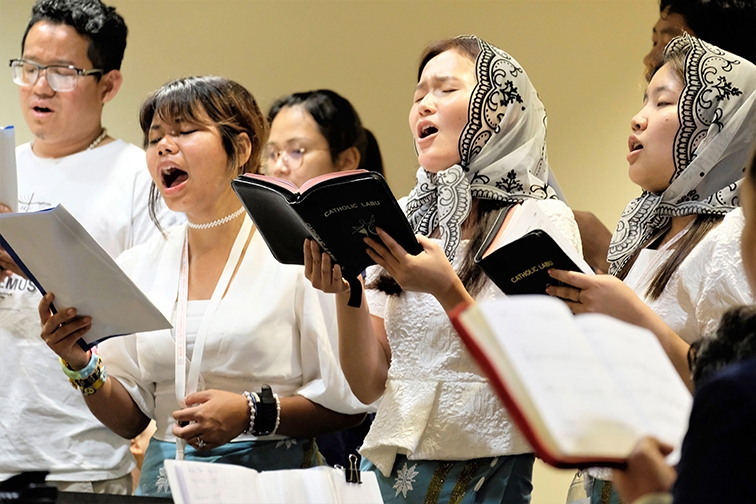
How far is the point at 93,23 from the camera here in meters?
2.81

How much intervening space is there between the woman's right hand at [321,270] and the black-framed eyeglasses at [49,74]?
1.39m

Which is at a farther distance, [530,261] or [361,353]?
[361,353]

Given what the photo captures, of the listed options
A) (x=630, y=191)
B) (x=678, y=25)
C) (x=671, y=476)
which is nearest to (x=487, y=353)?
(x=671, y=476)

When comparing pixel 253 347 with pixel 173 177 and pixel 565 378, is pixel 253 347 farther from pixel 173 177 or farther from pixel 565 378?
pixel 565 378

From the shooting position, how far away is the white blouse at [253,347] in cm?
208

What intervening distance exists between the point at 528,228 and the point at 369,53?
99.9 inches

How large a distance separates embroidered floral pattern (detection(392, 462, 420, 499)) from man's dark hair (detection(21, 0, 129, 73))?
178 cm

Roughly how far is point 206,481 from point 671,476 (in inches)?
33.8

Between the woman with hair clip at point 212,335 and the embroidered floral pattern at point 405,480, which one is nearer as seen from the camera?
the embroidered floral pattern at point 405,480

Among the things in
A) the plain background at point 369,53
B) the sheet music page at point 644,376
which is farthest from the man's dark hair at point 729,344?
the plain background at point 369,53

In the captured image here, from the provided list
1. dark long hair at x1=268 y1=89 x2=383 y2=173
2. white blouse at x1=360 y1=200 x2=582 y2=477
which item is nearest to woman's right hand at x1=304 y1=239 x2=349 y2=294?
white blouse at x1=360 y1=200 x2=582 y2=477

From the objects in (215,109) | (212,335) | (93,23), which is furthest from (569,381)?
(93,23)

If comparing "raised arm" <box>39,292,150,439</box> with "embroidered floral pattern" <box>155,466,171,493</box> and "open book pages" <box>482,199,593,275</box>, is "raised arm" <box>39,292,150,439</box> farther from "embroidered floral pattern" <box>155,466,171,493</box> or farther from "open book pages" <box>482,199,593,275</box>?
"open book pages" <box>482,199,593,275</box>

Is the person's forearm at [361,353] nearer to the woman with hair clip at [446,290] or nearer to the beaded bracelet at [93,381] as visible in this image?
the woman with hair clip at [446,290]
